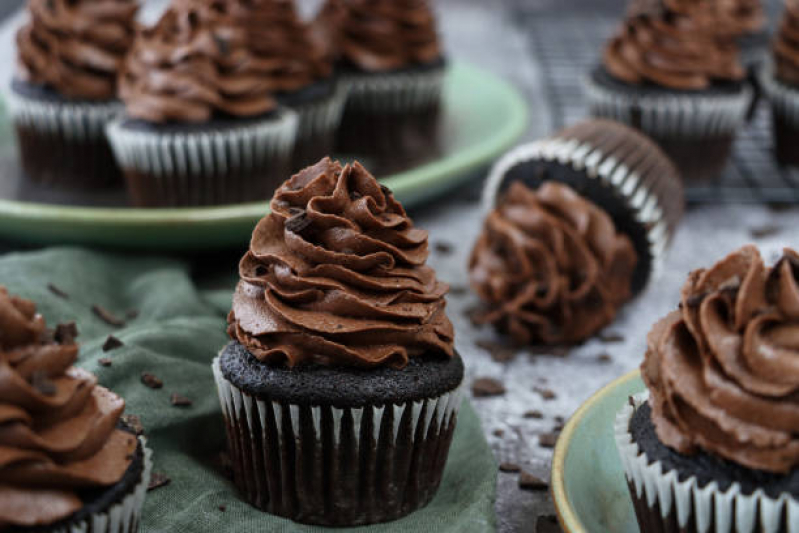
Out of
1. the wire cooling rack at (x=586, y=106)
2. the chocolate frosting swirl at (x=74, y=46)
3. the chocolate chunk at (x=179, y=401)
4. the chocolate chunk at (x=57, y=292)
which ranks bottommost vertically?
the wire cooling rack at (x=586, y=106)

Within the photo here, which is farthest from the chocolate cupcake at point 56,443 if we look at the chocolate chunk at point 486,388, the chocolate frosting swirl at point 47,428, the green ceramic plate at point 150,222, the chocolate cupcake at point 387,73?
the chocolate cupcake at point 387,73

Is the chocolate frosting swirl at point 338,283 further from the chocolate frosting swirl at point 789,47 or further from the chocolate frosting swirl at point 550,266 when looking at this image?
the chocolate frosting swirl at point 789,47

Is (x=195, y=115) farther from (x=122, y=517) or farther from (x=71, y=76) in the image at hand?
(x=122, y=517)

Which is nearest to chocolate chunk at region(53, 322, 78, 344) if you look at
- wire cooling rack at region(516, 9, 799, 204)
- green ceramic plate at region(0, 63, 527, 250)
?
green ceramic plate at region(0, 63, 527, 250)

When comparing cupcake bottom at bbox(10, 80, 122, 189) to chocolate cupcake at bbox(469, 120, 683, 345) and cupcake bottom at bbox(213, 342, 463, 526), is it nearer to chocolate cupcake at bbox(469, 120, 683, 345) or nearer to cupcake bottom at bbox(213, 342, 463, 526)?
chocolate cupcake at bbox(469, 120, 683, 345)

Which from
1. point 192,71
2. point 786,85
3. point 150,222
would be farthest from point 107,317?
point 786,85

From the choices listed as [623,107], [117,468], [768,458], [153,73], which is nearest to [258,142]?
[153,73]
